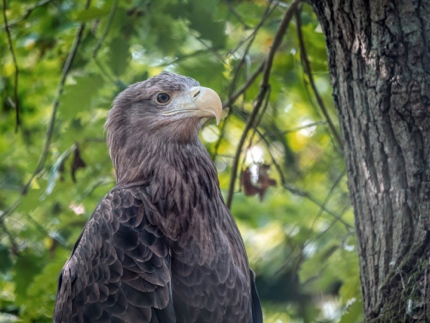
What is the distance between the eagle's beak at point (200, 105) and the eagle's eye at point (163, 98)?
0.07 meters

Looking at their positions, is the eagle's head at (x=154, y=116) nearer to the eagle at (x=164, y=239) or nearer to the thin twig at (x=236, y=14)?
the eagle at (x=164, y=239)

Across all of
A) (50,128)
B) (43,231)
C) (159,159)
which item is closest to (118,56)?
(50,128)

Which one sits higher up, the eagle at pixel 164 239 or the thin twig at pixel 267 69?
the thin twig at pixel 267 69

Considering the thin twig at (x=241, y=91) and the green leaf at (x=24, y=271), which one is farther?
the green leaf at (x=24, y=271)

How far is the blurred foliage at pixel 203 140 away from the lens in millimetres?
4762

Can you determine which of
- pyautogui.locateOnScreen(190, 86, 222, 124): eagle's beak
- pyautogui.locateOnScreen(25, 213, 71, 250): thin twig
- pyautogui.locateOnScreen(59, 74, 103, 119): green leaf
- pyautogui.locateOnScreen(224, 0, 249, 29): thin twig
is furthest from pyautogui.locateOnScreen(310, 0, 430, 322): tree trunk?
pyautogui.locateOnScreen(25, 213, 71, 250): thin twig

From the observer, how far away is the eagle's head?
4.16 metres

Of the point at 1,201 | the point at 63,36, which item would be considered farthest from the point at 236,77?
the point at 1,201

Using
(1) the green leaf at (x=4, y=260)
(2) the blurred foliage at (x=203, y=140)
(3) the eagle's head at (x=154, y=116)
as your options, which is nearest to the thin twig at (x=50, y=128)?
(2) the blurred foliage at (x=203, y=140)

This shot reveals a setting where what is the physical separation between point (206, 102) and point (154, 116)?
423 mm

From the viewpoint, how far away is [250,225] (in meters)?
7.70

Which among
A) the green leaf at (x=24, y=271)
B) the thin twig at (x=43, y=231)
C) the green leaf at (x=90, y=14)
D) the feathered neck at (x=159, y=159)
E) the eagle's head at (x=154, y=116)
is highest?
the green leaf at (x=90, y=14)

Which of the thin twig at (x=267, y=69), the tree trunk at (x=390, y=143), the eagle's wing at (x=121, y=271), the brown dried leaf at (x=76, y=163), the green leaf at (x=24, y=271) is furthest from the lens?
the green leaf at (x=24, y=271)

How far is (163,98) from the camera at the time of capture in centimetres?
425
